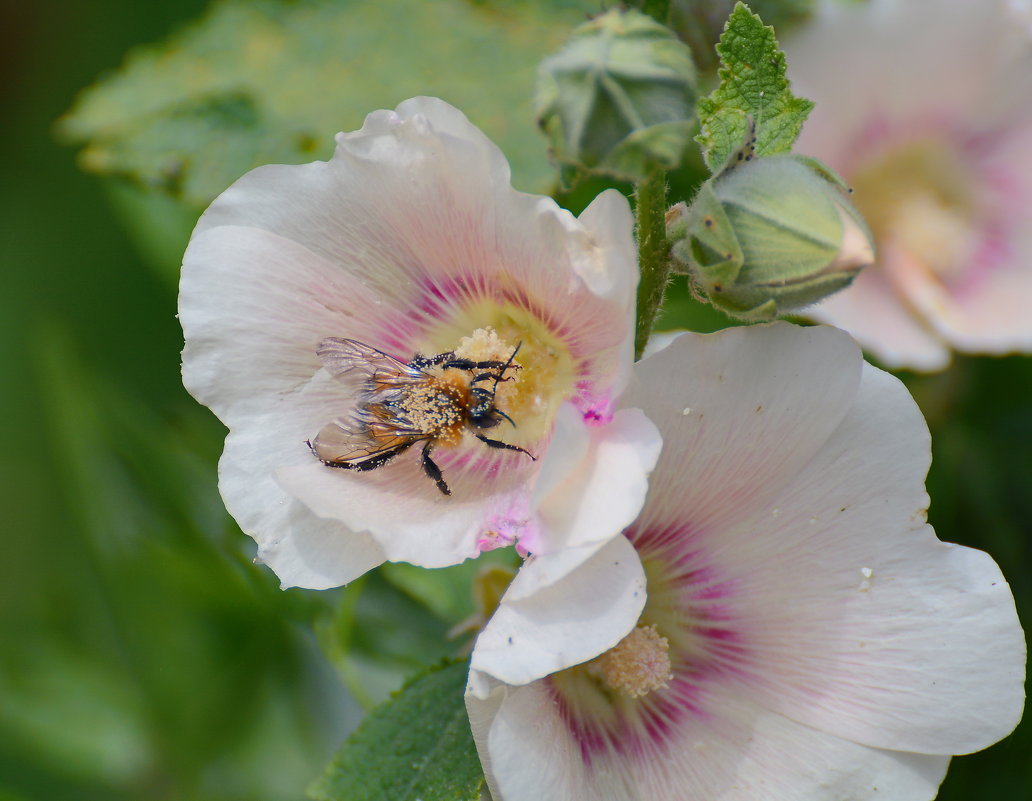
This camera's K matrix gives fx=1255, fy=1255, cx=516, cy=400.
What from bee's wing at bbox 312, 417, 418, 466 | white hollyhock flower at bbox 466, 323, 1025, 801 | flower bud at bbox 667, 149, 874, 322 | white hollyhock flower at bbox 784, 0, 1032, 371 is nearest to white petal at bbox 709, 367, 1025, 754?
white hollyhock flower at bbox 466, 323, 1025, 801

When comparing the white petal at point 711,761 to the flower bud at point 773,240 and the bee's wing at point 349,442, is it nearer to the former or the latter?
the bee's wing at point 349,442

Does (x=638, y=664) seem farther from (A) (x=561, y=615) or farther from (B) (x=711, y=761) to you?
(A) (x=561, y=615)

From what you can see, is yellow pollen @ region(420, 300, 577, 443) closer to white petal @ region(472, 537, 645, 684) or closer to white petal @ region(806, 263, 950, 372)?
white petal @ region(472, 537, 645, 684)

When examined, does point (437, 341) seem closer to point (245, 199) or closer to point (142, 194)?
point (245, 199)

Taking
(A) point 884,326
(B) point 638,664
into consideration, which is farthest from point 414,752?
(A) point 884,326

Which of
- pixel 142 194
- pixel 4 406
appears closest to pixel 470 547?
pixel 142 194

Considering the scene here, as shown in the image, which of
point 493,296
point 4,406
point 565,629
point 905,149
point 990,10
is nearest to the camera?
point 565,629
